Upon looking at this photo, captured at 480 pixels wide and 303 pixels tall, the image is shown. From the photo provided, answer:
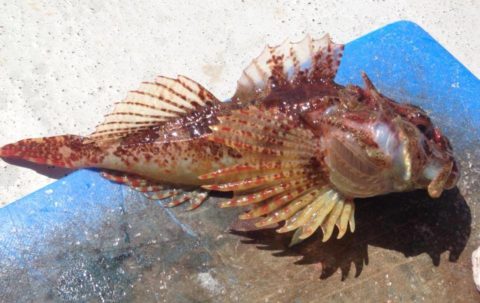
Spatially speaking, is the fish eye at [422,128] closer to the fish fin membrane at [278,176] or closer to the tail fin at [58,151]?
the fish fin membrane at [278,176]

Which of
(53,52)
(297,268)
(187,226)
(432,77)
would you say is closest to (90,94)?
(53,52)

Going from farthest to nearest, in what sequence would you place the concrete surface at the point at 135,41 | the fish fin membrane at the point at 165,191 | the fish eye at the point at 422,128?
1. the concrete surface at the point at 135,41
2. the fish fin membrane at the point at 165,191
3. the fish eye at the point at 422,128

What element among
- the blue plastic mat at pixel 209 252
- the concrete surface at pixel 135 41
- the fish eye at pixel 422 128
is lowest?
the blue plastic mat at pixel 209 252

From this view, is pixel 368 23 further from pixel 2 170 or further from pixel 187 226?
pixel 2 170

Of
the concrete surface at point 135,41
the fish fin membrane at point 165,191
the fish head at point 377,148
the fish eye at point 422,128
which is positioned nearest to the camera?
the fish head at point 377,148

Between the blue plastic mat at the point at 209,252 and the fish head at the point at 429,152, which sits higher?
the fish head at the point at 429,152

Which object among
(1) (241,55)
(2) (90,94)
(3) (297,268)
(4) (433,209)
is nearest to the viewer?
(3) (297,268)

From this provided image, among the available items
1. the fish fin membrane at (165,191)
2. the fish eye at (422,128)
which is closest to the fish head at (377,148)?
the fish eye at (422,128)
